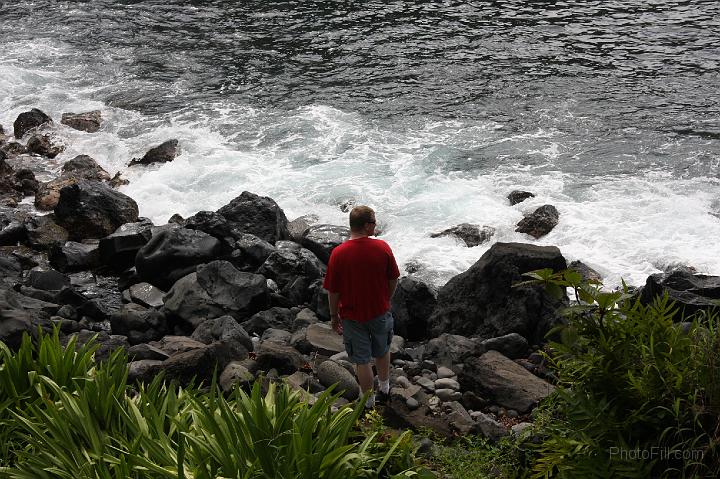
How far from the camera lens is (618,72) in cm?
2205

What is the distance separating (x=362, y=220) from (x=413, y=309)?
4255 millimetres

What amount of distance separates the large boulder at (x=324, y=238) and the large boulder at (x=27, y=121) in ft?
31.4

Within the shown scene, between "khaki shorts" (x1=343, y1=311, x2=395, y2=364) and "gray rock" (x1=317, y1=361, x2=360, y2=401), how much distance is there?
61cm

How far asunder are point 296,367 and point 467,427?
8.14 feet

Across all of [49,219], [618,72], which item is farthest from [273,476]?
[618,72]

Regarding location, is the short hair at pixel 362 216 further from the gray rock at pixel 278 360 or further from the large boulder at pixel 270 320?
the large boulder at pixel 270 320

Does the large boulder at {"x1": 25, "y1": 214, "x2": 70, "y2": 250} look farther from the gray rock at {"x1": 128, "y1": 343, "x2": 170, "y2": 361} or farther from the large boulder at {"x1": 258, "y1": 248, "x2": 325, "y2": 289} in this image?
the gray rock at {"x1": 128, "y1": 343, "x2": 170, "y2": 361}

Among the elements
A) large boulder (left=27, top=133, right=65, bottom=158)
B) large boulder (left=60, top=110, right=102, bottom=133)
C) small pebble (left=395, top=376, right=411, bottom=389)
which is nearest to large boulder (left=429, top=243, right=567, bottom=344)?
small pebble (left=395, top=376, right=411, bottom=389)

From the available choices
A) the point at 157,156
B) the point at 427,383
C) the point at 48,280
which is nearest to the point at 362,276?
the point at 427,383

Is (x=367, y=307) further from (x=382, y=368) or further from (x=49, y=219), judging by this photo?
(x=49, y=219)

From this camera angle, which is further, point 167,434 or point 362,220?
point 362,220

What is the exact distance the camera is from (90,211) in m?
15.9

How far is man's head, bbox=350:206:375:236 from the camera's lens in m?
7.72

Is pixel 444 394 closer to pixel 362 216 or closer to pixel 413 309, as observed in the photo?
pixel 362 216
